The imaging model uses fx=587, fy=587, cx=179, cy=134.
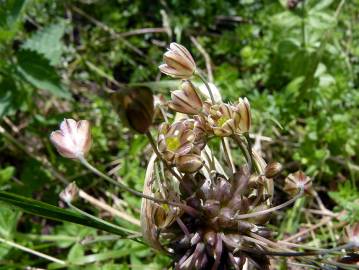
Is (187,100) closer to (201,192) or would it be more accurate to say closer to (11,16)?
(201,192)

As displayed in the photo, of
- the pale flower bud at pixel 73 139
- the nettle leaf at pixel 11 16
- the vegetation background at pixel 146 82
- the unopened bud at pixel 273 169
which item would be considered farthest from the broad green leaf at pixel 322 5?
the pale flower bud at pixel 73 139

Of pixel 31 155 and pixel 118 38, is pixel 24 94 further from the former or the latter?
pixel 118 38

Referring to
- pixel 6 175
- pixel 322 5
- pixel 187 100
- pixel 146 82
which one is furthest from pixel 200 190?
pixel 322 5

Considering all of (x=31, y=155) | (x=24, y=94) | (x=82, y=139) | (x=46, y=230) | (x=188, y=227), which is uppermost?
(x=82, y=139)

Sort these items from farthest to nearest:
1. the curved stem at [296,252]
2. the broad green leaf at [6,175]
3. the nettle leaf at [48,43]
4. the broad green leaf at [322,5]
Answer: the broad green leaf at [322,5], the nettle leaf at [48,43], the broad green leaf at [6,175], the curved stem at [296,252]

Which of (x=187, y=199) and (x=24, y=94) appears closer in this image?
(x=187, y=199)

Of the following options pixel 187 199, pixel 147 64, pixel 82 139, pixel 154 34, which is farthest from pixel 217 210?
pixel 154 34

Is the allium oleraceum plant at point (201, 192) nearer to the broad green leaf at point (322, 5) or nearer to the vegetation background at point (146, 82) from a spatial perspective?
the vegetation background at point (146, 82)
